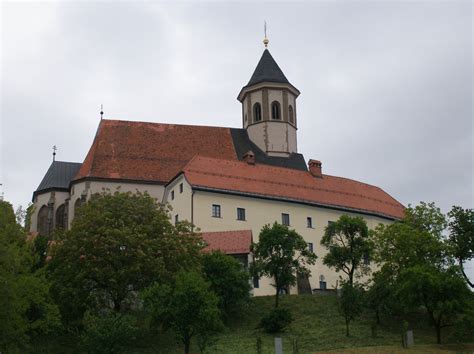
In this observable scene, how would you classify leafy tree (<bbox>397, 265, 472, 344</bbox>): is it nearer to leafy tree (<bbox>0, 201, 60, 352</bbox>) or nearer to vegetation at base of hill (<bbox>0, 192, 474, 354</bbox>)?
vegetation at base of hill (<bbox>0, 192, 474, 354</bbox>)

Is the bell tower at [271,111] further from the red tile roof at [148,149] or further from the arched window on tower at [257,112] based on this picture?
the red tile roof at [148,149]

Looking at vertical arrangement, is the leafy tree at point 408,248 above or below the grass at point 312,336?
above

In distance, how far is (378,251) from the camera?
4934 cm

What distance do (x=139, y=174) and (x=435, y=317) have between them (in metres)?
30.1

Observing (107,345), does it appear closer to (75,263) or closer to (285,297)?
(75,263)

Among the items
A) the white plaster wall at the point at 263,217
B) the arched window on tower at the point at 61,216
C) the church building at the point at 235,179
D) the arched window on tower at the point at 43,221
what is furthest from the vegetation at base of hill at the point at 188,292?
the arched window on tower at the point at 43,221

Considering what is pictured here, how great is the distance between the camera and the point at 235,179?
60.2 meters

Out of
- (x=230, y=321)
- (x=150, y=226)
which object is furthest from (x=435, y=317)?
(x=150, y=226)

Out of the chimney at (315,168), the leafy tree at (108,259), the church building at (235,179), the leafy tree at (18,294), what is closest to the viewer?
the leafy tree at (18,294)

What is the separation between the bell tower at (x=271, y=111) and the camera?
72.2m

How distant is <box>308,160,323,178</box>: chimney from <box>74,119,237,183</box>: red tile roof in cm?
692

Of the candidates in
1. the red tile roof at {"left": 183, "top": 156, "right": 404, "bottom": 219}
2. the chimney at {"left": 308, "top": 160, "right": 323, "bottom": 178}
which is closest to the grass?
the red tile roof at {"left": 183, "top": 156, "right": 404, "bottom": 219}

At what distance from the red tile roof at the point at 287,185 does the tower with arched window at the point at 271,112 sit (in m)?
6.41

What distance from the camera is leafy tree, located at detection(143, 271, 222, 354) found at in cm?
3225
